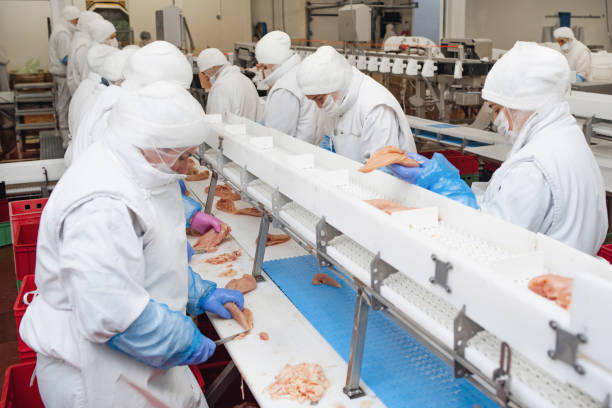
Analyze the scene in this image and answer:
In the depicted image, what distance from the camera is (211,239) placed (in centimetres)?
342

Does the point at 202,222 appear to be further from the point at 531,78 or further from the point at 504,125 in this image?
the point at 531,78

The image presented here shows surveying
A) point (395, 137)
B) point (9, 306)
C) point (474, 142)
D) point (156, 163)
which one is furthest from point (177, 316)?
point (474, 142)

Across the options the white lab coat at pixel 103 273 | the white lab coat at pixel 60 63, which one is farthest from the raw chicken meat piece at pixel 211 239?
the white lab coat at pixel 60 63

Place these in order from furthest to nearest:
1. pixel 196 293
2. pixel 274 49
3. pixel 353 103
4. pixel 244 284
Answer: pixel 274 49
pixel 353 103
pixel 244 284
pixel 196 293

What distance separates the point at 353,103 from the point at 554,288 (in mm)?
2317

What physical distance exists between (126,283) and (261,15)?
1423 cm

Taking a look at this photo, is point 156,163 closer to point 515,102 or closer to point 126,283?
point 126,283

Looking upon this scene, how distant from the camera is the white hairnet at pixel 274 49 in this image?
4820mm

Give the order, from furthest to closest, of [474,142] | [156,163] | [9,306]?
1. [474,142]
2. [9,306]
3. [156,163]

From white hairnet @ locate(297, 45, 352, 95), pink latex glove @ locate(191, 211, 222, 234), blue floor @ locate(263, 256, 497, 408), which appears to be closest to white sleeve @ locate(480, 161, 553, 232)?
blue floor @ locate(263, 256, 497, 408)

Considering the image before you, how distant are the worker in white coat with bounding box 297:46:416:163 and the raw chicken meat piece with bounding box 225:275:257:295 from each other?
1144 mm

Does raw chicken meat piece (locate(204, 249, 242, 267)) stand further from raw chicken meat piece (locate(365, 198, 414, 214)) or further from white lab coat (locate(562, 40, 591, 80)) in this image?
white lab coat (locate(562, 40, 591, 80))

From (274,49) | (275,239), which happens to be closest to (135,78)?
(275,239)

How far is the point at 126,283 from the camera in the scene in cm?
169
